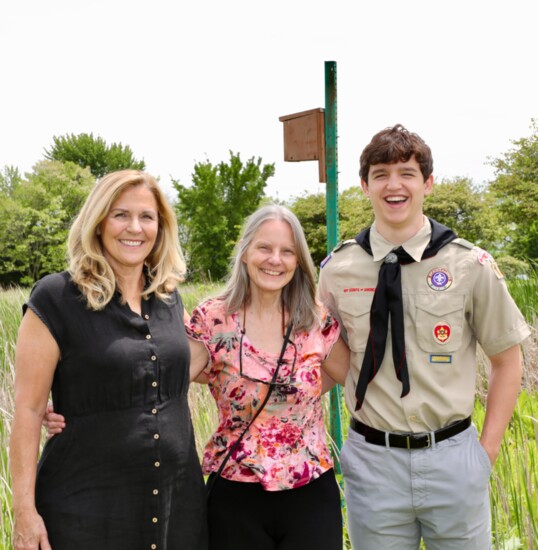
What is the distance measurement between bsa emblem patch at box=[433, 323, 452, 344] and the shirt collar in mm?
265

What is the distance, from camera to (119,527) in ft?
7.04

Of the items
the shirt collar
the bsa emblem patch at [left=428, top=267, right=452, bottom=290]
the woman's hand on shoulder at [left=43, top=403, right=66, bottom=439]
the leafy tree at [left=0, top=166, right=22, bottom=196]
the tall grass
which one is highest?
the leafy tree at [left=0, top=166, right=22, bottom=196]

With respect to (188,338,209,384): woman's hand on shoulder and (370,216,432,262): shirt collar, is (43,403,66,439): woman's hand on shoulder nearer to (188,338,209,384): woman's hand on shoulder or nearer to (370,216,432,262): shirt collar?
(188,338,209,384): woman's hand on shoulder

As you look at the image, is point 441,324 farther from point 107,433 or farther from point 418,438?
point 107,433

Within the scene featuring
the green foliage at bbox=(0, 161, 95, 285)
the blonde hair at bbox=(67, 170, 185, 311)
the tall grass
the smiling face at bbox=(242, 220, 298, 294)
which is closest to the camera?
the blonde hair at bbox=(67, 170, 185, 311)

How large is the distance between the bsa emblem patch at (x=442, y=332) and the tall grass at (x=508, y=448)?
62 centimetres

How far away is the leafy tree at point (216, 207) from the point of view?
3166 centimetres

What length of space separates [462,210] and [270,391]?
58.0 ft

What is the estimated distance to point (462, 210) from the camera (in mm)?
18906

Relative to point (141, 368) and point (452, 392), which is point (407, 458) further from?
point (141, 368)

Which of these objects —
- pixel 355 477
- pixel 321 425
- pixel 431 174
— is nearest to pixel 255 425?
pixel 321 425

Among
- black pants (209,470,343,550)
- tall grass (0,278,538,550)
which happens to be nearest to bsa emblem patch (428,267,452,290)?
tall grass (0,278,538,550)

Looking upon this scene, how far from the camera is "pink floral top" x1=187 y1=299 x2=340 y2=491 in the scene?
2.30m

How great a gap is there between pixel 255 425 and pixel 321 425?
0.95ft
